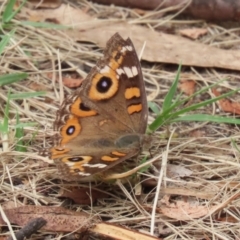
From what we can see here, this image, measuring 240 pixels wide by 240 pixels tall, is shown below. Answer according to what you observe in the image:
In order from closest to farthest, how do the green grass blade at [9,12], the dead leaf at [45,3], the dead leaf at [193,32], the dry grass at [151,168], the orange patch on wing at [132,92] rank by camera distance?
the dry grass at [151,168], the orange patch on wing at [132,92], the green grass blade at [9,12], the dead leaf at [193,32], the dead leaf at [45,3]

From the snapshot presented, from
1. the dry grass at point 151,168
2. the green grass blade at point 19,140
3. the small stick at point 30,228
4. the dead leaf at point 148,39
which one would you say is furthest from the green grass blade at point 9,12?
the small stick at point 30,228

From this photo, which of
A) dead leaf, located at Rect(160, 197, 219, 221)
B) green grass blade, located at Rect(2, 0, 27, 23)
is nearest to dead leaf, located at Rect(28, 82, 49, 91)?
green grass blade, located at Rect(2, 0, 27, 23)

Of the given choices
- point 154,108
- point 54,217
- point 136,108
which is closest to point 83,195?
point 54,217

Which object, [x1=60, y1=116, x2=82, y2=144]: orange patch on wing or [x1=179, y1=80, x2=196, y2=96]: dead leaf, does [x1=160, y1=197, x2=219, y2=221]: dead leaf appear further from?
[x1=179, y1=80, x2=196, y2=96]: dead leaf

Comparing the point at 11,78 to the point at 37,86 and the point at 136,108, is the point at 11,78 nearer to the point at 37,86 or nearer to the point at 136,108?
the point at 37,86

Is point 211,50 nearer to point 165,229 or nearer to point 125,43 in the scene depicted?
point 125,43

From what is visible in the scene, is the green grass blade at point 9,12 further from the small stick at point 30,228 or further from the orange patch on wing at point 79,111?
the small stick at point 30,228

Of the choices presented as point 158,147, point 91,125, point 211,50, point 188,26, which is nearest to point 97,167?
point 91,125
